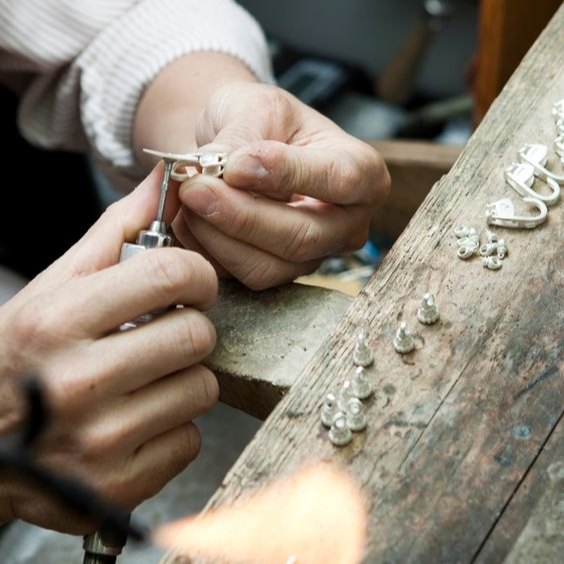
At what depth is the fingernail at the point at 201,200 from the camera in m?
0.77

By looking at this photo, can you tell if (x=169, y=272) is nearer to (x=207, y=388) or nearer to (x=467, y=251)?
(x=207, y=388)

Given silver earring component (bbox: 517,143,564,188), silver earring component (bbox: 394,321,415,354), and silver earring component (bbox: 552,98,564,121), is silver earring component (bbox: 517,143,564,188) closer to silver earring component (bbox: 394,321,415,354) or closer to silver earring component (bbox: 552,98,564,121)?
silver earring component (bbox: 552,98,564,121)

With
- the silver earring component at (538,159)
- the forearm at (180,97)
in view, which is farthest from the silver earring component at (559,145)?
the forearm at (180,97)

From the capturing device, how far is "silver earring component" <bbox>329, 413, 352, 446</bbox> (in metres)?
0.61

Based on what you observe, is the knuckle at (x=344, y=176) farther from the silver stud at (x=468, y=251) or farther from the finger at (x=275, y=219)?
the silver stud at (x=468, y=251)

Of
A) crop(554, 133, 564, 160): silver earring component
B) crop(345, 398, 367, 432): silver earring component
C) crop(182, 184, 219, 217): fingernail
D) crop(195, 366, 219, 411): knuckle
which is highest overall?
crop(554, 133, 564, 160): silver earring component

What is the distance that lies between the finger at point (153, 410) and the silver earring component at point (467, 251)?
0.26 m

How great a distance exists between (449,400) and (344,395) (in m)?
0.09

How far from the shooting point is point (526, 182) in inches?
31.0

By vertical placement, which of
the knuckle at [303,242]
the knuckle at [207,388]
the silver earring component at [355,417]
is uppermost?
A: the silver earring component at [355,417]

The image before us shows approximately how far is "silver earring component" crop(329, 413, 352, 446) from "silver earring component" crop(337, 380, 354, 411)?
0.04 ft

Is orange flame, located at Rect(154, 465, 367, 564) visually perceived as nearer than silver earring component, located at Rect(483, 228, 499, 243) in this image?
Yes

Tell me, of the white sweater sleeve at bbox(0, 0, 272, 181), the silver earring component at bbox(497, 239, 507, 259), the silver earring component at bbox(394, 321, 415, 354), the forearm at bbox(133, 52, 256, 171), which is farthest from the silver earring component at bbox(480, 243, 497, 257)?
the white sweater sleeve at bbox(0, 0, 272, 181)

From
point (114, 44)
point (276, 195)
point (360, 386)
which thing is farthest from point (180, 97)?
point (360, 386)
